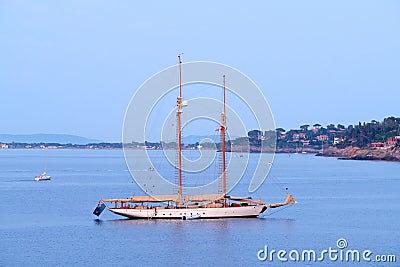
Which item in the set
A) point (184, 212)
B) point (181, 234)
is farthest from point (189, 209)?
point (181, 234)

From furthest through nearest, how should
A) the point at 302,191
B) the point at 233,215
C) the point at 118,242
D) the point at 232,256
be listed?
the point at 302,191 → the point at 233,215 → the point at 118,242 → the point at 232,256

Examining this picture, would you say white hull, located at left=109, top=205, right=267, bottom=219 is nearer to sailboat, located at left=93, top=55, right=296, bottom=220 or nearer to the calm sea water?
sailboat, located at left=93, top=55, right=296, bottom=220

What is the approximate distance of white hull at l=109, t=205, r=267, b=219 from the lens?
47625 mm

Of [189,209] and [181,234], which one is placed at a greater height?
[189,209]

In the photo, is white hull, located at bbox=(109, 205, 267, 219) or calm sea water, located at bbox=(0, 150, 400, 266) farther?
white hull, located at bbox=(109, 205, 267, 219)

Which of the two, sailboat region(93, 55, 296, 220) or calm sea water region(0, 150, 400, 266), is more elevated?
sailboat region(93, 55, 296, 220)

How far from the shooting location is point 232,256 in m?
36.8

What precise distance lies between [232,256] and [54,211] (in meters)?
21.9

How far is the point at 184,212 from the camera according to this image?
4756 cm

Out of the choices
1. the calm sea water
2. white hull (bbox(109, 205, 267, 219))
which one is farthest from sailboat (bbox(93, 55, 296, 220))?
the calm sea water

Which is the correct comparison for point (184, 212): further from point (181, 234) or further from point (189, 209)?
point (181, 234)

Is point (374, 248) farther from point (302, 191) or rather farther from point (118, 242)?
point (302, 191)

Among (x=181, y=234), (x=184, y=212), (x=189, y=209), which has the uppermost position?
(x=189, y=209)

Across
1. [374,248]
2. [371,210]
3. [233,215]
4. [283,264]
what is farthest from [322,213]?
[283,264]
